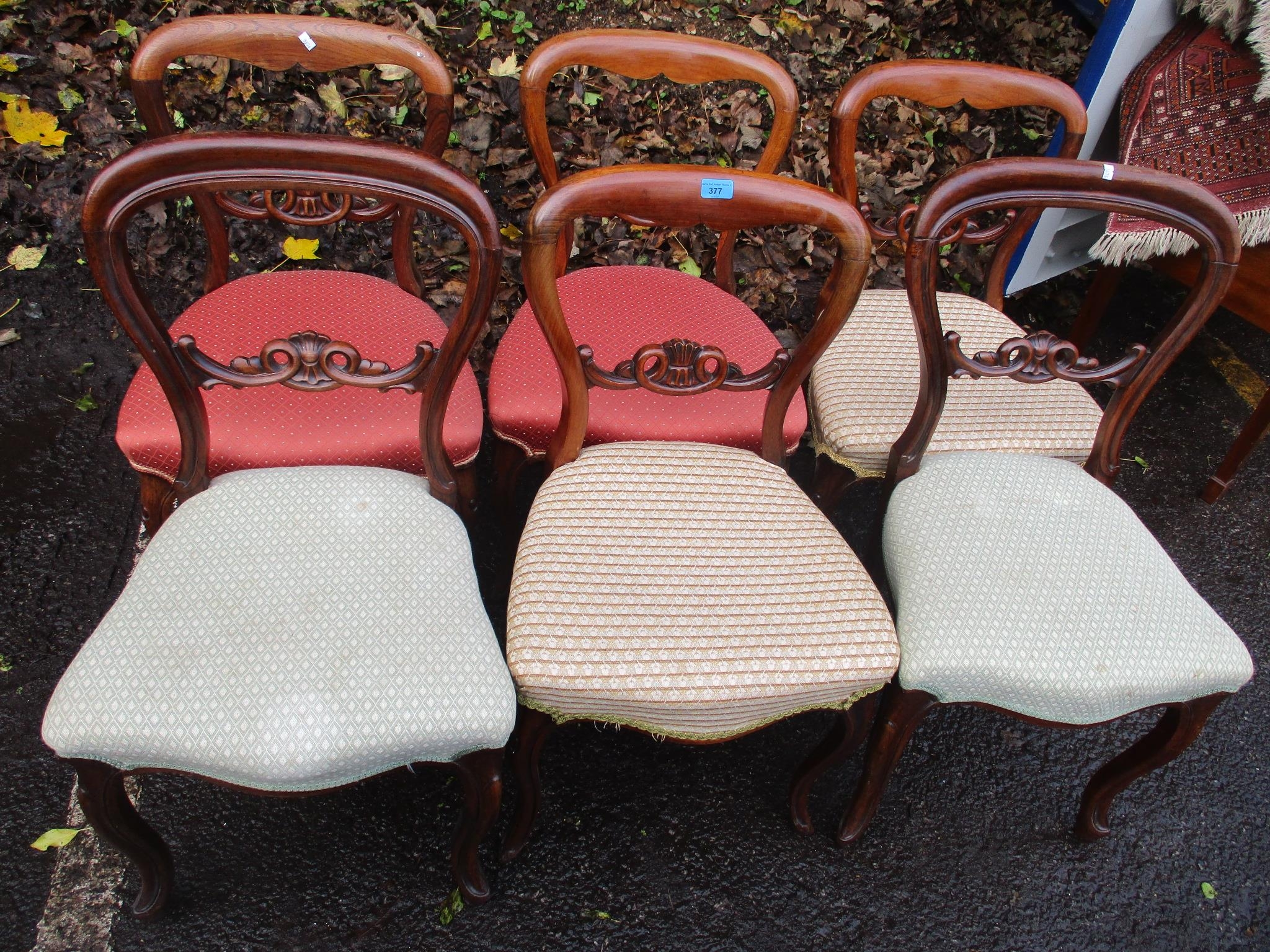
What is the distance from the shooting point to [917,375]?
1.72m

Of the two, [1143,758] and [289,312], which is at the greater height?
[289,312]

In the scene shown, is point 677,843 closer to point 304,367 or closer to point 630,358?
point 630,358

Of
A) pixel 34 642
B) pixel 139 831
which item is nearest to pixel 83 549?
pixel 34 642

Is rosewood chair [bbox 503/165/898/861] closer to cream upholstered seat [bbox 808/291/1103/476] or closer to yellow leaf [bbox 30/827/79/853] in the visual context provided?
cream upholstered seat [bbox 808/291/1103/476]

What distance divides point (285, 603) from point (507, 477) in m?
0.61

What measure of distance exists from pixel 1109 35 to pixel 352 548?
2.25 m

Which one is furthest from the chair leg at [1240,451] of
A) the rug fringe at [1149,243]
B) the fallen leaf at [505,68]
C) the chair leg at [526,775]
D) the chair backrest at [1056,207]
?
the fallen leaf at [505,68]

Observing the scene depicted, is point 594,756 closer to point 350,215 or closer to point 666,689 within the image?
point 666,689

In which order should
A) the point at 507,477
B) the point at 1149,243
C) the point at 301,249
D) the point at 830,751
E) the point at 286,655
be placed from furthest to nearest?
1. the point at 301,249
2. the point at 1149,243
3. the point at 507,477
4. the point at 830,751
5. the point at 286,655

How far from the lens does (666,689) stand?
1.14 metres

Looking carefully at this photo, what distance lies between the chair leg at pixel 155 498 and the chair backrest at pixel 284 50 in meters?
0.56

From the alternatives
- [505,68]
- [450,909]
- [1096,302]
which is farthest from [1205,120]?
[450,909]

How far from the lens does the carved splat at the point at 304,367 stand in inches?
47.9

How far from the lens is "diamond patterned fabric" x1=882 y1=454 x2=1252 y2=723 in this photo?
4.06ft
